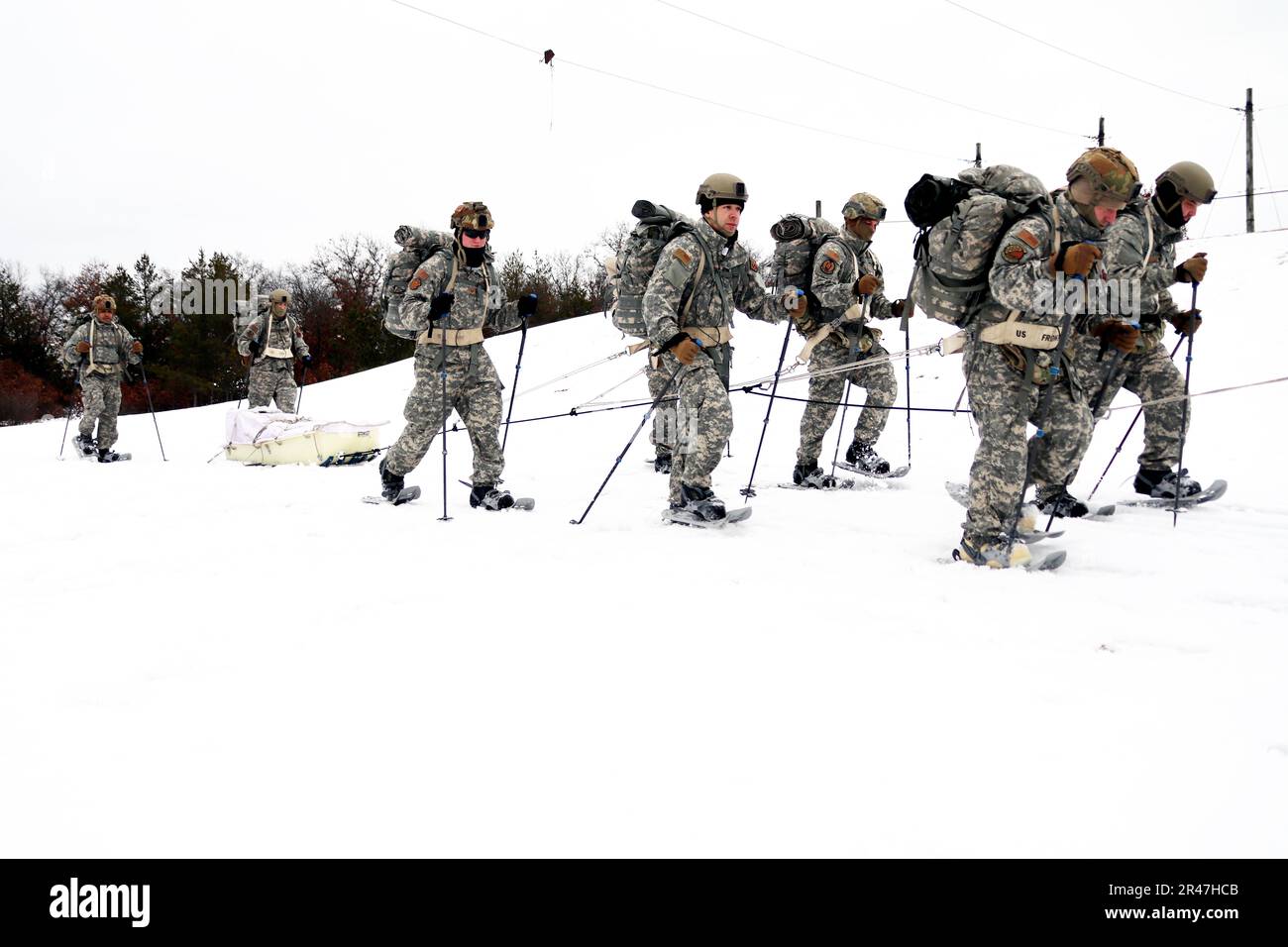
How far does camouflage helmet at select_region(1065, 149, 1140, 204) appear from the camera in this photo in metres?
4.75

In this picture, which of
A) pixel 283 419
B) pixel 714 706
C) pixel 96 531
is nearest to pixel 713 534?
pixel 714 706

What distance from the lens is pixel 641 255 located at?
6.57 metres

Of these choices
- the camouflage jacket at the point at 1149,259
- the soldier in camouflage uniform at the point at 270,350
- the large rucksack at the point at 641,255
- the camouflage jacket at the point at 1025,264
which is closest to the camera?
the camouflage jacket at the point at 1025,264

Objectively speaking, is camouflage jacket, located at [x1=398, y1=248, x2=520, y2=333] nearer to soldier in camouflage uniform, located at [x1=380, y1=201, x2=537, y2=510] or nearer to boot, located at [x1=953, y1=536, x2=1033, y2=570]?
soldier in camouflage uniform, located at [x1=380, y1=201, x2=537, y2=510]

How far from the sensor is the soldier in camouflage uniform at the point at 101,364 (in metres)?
12.4

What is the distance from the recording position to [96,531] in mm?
6320

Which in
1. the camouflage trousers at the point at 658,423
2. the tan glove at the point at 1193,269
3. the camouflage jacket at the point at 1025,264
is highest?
the tan glove at the point at 1193,269

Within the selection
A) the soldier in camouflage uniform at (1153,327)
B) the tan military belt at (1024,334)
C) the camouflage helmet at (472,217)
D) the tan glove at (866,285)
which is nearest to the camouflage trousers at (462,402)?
the camouflage helmet at (472,217)

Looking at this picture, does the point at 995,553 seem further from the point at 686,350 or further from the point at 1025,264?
the point at 686,350

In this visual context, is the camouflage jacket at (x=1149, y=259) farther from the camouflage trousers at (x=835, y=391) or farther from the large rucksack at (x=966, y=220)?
the camouflage trousers at (x=835, y=391)

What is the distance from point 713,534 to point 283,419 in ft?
27.5

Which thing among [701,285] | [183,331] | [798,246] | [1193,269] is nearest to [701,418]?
[701,285]
